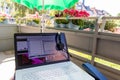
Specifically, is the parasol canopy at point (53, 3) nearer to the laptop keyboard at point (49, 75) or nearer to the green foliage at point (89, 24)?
the green foliage at point (89, 24)

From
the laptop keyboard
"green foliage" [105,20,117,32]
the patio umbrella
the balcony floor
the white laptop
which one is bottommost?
the balcony floor

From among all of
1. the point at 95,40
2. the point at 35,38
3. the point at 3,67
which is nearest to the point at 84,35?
the point at 95,40

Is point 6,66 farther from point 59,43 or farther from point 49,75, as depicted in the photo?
point 49,75

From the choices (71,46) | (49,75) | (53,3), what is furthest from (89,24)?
(49,75)

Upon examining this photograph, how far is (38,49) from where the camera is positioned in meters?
1.19

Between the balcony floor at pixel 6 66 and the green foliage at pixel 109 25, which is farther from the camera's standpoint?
the balcony floor at pixel 6 66

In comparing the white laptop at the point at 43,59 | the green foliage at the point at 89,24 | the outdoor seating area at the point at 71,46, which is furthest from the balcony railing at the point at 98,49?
the white laptop at the point at 43,59

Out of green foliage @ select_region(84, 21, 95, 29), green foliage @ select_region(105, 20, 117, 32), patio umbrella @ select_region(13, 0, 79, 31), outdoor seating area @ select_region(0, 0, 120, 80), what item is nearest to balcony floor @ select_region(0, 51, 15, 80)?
outdoor seating area @ select_region(0, 0, 120, 80)

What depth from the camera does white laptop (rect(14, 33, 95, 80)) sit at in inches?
40.8

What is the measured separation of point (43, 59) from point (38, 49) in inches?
4.0

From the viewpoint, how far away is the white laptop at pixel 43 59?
104cm

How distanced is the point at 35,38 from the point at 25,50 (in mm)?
132

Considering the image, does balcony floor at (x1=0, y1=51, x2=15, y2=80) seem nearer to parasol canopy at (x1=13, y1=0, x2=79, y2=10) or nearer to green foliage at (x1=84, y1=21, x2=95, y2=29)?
parasol canopy at (x1=13, y1=0, x2=79, y2=10)

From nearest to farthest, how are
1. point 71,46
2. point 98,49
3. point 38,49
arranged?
point 38,49, point 98,49, point 71,46
